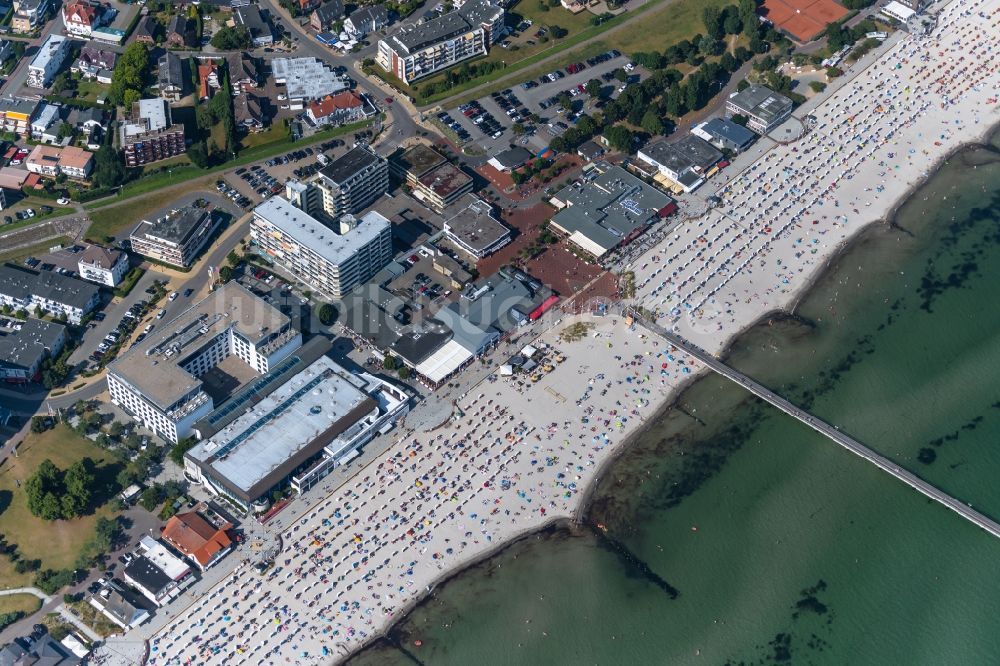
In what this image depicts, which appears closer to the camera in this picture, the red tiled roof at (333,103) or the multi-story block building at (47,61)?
the red tiled roof at (333,103)

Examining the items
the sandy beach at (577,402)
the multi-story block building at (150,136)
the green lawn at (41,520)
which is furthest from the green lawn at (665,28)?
the green lawn at (41,520)

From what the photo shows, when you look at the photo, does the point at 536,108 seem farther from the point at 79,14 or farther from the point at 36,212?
the point at 79,14

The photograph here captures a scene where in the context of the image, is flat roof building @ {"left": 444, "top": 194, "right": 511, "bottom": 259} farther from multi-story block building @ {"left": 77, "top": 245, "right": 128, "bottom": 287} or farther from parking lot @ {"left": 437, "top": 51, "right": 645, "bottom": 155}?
multi-story block building @ {"left": 77, "top": 245, "right": 128, "bottom": 287}

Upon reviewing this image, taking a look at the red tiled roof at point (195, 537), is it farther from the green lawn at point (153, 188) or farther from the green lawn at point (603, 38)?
the green lawn at point (603, 38)

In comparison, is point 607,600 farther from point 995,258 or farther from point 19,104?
point 19,104

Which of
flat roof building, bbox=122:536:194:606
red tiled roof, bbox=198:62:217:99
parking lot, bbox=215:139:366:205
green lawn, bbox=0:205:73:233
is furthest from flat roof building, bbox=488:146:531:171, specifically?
flat roof building, bbox=122:536:194:606
